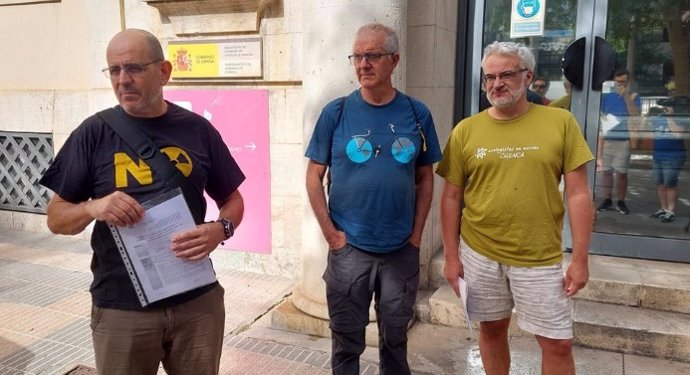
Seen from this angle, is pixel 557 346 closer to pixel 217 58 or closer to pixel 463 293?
pixel 463 293

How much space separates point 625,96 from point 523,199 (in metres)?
2.50

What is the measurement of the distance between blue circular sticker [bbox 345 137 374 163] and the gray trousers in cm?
45

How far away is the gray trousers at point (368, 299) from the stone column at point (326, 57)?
1134 millimetres

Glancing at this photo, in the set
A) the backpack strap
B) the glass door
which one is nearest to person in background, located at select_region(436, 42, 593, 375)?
the backpack strap

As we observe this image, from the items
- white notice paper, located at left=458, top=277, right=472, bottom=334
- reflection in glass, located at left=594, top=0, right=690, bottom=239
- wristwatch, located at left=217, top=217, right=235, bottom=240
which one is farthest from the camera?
reflection in glass, located at left=594, top=0, right=690, bottom=239

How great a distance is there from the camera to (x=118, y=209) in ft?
5.97

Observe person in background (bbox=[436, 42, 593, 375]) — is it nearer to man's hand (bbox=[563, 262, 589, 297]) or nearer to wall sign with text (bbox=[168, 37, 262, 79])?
man's hand (bbox=[563, 262, 589, 297])

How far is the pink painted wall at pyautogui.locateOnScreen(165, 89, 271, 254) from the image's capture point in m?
5.01

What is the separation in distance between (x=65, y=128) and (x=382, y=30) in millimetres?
4944

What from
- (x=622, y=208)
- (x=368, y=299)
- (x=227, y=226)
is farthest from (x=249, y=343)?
(x=622, y=208)

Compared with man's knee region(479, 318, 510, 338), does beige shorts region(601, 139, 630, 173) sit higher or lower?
higher

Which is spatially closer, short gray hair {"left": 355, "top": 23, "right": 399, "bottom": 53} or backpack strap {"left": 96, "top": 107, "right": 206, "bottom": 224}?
backpack strap {"left": 96, "top": 107, "right": 206, "bottom": 224}

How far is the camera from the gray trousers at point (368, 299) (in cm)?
267

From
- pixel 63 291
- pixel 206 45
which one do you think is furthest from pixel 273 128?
pixel 63 291
